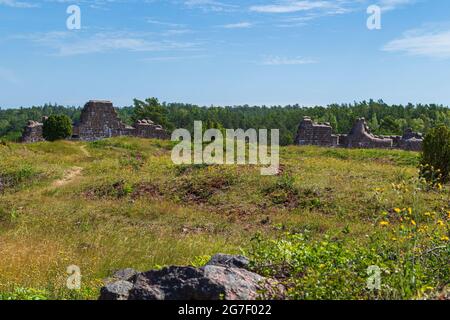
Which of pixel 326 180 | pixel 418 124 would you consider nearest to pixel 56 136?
pixel 326 180

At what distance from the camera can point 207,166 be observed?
76.5 feet

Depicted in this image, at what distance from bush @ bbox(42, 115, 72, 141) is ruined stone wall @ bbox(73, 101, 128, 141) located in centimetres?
450

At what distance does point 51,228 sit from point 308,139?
27.7 metres

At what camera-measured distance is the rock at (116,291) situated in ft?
17.5

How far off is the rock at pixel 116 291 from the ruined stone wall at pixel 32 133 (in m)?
42.4

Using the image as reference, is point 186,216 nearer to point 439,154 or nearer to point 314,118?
point 439,154

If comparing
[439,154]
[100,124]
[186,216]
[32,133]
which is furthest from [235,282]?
[32,133]

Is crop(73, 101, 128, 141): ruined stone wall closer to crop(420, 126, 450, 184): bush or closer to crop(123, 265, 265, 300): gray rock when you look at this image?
crop(420, 126, 450, 184): bush

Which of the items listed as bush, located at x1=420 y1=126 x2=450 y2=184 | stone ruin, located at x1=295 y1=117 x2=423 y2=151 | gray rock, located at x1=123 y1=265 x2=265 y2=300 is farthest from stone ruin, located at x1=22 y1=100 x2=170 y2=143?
gray rock, located at x1=123 y1=265 x2=265 y2=300

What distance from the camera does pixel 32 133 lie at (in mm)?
45156

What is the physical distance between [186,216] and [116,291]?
397 inches

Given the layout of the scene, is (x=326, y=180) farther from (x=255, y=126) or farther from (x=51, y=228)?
(x=255, y=126)

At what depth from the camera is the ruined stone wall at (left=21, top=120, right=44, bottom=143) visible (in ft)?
146

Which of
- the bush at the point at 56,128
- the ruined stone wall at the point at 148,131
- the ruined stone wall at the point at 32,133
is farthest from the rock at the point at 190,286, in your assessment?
the ruined stone wall at the point at 32,133
